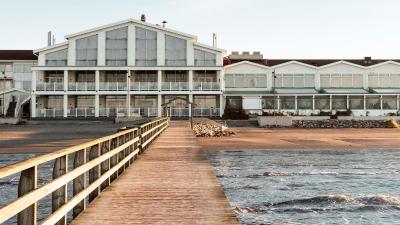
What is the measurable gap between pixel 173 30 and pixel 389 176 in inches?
1937

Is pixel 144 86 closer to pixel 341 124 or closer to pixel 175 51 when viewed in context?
pixel 175 51

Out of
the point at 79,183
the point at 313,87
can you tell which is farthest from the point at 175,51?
the point at 79,183

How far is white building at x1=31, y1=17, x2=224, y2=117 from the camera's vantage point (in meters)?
61.9

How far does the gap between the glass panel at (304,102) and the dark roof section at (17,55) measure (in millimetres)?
40223

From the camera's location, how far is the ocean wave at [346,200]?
1185 cm

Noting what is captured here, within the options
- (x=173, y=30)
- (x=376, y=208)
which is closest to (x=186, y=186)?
(x=376, y=208)

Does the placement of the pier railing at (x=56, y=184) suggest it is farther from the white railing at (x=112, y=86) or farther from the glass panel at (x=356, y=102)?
the glass panel at (x=356, y=102)

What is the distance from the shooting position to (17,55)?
77500mm

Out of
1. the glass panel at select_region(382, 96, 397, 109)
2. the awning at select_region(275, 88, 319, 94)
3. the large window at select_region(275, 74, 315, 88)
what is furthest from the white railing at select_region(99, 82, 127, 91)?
the glass panel at select_region(382, 96, 397, 109)

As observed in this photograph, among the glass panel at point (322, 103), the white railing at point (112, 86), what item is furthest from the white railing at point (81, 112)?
the glass panel at point (322, 103)

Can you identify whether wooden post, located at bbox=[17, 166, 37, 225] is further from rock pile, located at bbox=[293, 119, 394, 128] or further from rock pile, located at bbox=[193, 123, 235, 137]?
rock pile, located at bbox=[293, 119, 394, 128]

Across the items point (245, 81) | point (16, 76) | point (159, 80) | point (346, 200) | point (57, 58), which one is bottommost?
point (346, 200)

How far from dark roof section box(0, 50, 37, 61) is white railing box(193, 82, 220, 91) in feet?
93.6

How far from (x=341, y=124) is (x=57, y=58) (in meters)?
35.7
